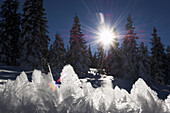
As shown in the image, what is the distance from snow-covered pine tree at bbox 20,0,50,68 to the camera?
15.6 metres

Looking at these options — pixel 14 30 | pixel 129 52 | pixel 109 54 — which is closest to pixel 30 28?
pixel 14 30

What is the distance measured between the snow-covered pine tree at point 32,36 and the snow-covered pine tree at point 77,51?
22.1ft

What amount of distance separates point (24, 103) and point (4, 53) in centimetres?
1997

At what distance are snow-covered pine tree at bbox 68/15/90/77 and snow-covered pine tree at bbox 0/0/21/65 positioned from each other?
364 inches

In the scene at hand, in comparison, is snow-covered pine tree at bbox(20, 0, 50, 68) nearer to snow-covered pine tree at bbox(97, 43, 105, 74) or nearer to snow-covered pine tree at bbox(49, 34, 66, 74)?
snow-covered pine tree at bbox(49, 34, 66, 74)

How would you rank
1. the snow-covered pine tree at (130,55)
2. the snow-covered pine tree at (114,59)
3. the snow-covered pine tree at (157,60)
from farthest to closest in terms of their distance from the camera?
1. the snow-covered pine tree at (114,59)
2. the snow-covered pine tree at (157,60)
3. the snow-covered pine tree at (130,55)

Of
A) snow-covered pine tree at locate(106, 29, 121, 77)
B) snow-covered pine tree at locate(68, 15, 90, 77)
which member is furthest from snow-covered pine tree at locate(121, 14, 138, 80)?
snow-covered pine tree at locate(68, 15, 90, 77)

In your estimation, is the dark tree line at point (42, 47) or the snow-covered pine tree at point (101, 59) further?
the snow-covered pine tree at point (101, 59)

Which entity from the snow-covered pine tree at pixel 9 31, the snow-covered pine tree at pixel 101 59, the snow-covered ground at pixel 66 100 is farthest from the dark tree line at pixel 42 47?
the snow-covered ground at pixel 66 100

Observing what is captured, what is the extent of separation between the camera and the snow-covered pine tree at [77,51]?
22530 mm

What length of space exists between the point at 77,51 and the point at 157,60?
685 inches

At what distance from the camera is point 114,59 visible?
29078 millimetres

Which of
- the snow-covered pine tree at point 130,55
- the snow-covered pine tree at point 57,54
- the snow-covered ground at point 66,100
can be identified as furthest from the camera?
the snow-covered pine tree at point 57,54

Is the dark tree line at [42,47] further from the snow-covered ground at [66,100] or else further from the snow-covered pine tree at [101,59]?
the snow-covered ground at [66,100]
